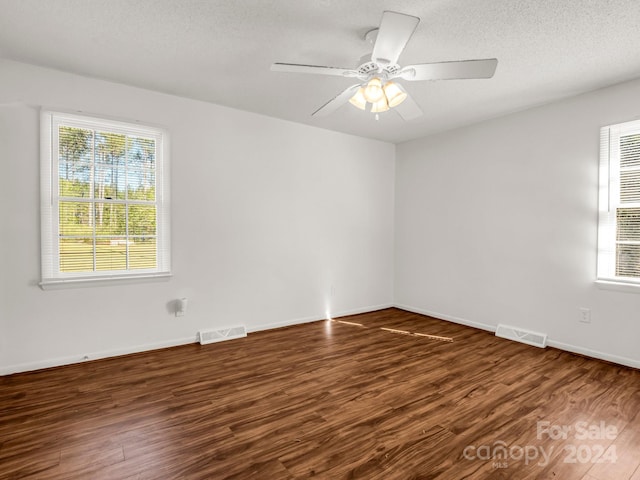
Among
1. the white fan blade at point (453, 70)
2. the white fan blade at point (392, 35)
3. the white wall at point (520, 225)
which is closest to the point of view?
the white fan blade at point (392, 35)

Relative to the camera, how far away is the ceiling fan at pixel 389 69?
6.00 ft

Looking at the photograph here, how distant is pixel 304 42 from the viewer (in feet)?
8.20

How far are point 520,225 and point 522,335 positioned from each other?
126 centimetres

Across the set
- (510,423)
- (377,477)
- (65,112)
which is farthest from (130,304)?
(510,423)

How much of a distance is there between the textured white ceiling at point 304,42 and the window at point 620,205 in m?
0.56

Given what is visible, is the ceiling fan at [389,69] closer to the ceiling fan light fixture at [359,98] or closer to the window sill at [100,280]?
the ceiling fan light fixture at [359,98]

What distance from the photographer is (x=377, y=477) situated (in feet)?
5.59

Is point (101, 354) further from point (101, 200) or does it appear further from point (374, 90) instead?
point (374, 90)

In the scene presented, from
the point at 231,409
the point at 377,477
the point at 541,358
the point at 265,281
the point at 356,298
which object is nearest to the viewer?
the point at 377,477

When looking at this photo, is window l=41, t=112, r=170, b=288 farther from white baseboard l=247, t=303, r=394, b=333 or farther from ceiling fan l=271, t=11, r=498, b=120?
ceiling fan l=271, t=11, r=498, b=120

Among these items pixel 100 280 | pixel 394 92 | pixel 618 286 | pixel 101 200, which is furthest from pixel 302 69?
pixel 618 286

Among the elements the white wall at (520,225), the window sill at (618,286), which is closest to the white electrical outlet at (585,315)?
the white wall at (520,225)

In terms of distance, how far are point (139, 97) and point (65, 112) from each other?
0.66m

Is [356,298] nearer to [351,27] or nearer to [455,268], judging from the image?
[455,268]
